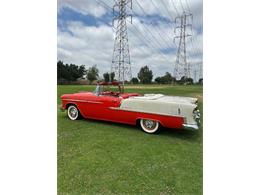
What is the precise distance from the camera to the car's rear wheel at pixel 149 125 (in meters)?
1.89

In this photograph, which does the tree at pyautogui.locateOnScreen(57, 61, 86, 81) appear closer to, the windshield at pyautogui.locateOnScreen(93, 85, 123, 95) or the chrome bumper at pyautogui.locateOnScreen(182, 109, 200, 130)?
the windshield at pyautogui.locateOnScreen(93, 85, 123, 95)

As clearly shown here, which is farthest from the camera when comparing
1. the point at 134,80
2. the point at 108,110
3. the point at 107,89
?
the point at 108,110

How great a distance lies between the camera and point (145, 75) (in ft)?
4.86

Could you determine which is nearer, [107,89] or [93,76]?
[93,76]

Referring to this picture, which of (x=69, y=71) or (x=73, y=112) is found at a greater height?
(x=69, y=71)

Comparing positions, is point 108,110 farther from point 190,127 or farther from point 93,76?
point 190,127

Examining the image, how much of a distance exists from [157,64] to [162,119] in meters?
0.56

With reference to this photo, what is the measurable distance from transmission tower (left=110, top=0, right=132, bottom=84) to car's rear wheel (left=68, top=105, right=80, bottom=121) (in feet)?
3.16

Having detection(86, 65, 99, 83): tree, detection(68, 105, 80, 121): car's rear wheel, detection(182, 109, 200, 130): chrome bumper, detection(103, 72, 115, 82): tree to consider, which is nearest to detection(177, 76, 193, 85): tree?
detection(182, 109, 200, 130): chrome bumper

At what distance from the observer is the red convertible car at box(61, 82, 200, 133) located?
65.8 inches

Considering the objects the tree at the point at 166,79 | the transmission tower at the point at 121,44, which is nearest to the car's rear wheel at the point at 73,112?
the transmission tower at the point at 121,44

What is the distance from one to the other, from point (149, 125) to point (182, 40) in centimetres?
83

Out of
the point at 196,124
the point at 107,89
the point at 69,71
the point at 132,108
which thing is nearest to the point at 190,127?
the point at 196,124
